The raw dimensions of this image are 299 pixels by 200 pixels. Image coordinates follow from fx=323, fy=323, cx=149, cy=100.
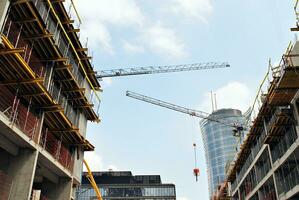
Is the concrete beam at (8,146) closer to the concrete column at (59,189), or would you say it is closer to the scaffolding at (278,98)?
the concrete column at (59,189)

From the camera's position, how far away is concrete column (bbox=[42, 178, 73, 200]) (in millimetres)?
24469

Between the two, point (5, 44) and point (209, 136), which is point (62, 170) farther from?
point (209, 136)

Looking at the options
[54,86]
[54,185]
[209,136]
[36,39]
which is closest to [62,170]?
[54,185]

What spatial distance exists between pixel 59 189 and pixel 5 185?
7.32 metres

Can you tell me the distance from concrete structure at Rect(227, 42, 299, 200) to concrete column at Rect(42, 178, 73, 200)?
16.9 metres

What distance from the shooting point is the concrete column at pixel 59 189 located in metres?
24.5

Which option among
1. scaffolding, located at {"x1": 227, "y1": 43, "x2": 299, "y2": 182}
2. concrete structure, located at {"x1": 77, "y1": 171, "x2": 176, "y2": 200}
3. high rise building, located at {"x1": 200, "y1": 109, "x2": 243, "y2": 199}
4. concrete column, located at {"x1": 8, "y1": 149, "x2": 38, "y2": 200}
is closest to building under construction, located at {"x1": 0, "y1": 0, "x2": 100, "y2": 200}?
concrete column, located at {"x1": 8, "y1": 149, "x2": 38, "y2": 200}

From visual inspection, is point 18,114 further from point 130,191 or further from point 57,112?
point 130,191

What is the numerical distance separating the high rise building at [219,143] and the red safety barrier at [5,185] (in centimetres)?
16324

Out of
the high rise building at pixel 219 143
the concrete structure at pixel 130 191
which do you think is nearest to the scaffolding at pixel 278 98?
the concrete structure at pixel 130 191

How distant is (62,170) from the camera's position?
23125mm

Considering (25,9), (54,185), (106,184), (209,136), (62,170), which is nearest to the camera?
(25,9)

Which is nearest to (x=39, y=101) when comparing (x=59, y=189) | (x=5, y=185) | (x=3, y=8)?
(x=5, y=185)

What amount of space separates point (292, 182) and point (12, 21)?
23.9m
